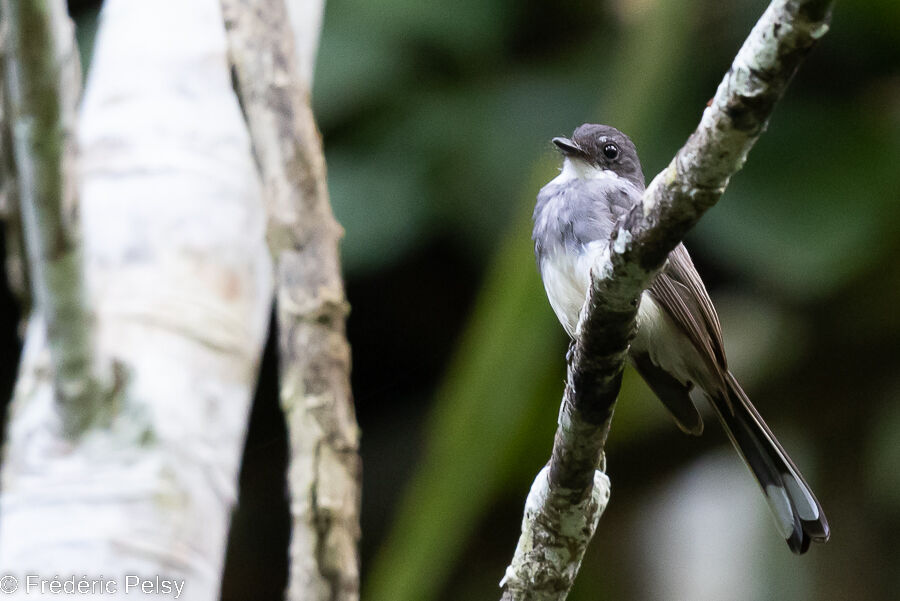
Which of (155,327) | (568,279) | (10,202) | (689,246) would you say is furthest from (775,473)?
(689,246)

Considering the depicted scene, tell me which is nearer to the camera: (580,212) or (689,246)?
(580,212)

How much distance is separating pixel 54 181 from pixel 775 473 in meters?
1.63

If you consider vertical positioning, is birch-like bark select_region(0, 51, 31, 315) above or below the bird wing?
below

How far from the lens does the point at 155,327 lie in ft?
9.13

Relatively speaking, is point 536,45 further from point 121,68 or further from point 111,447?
point 111,447

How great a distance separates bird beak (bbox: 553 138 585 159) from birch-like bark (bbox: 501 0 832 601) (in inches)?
29.1

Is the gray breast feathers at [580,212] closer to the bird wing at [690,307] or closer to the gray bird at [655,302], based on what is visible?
the gray bird at [655,302]

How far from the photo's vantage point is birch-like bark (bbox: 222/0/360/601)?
7.53 ft

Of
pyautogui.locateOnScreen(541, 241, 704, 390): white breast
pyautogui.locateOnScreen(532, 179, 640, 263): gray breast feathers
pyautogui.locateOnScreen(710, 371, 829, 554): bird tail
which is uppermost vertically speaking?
pyautogui.locateOnScreen(532, 179, 640, 263): gray breast feathers

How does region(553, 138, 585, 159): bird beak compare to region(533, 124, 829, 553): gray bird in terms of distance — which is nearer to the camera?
region(533, 124, 829, 553): gray bird

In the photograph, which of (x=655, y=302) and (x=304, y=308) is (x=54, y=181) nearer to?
(x=304, y=308)

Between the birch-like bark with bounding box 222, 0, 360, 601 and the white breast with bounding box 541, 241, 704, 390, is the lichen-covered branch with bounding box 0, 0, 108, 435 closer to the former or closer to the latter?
the birch-like bark with bounding box 222, 0, 360, 601

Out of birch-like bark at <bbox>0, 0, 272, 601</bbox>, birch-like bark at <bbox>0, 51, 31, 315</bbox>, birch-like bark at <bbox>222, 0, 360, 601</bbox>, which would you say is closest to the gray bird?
birch-like bark at <bbox>222, 0, 360, 601</bbox>

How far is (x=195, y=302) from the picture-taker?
2.84 metres
